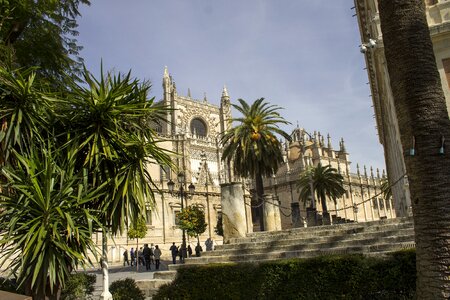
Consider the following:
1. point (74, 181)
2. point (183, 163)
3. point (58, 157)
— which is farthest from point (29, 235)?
point (183, 163)

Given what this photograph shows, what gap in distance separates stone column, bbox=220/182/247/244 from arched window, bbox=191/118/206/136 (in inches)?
2130

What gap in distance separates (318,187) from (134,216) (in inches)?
1335

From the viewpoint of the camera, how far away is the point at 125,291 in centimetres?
948

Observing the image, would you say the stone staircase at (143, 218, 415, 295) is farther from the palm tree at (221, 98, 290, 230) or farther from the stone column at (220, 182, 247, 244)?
the palm tree at (221, 98, 290, 230)

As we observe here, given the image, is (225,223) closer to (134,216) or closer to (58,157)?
(134,216)

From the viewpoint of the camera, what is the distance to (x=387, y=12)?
219 inches

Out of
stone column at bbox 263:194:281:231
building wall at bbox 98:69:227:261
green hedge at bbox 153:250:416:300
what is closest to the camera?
green hedge at bbox 153:250:416:300

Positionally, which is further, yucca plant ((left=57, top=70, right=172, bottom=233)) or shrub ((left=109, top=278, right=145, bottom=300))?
shrub ((left=109, top=278, right=145, bottom=300))

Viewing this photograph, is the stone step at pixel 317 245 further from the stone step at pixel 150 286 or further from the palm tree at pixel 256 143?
the palm tree at pixel 256 143

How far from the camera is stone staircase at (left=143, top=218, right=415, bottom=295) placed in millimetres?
9102

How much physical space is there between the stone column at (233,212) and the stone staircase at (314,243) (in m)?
0.46

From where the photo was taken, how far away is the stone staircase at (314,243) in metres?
9.10

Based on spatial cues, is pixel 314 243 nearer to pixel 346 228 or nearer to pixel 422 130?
pixel 346 228

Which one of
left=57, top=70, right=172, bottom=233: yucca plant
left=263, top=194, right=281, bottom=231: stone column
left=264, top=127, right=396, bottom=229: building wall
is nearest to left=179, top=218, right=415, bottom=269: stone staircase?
left=57, top=70, right=172, bottom=233: yucca plant
